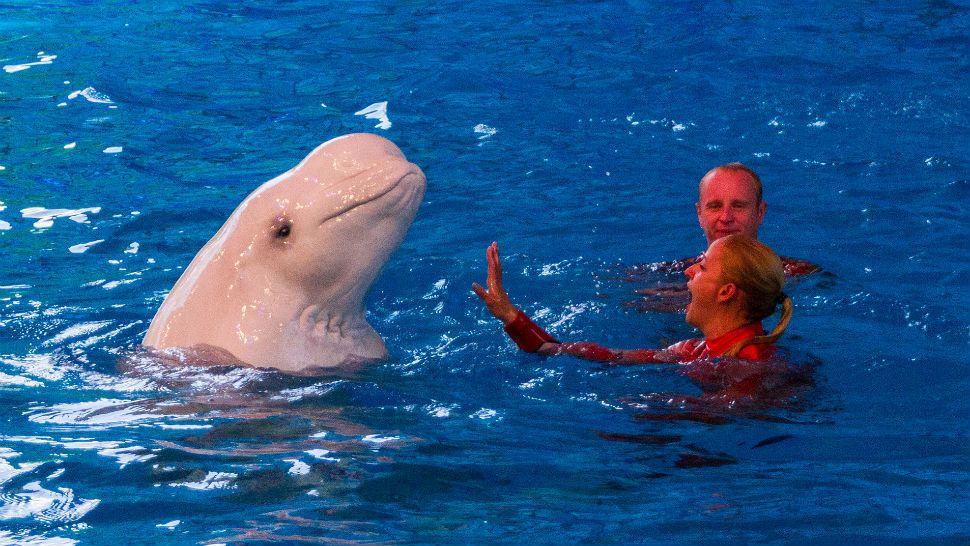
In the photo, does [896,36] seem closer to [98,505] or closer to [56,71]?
[56,71]

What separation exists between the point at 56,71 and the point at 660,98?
5.75m

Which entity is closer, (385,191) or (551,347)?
(385,191)

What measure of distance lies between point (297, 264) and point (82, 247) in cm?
352

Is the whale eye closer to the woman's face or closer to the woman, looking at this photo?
the woman

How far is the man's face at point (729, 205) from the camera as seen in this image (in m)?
6.43

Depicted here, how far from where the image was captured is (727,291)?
5043 millimetres

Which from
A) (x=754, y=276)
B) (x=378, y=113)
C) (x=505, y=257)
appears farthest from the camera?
(x=378, y=113)

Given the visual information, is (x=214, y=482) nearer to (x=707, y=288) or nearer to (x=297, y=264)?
(x=297, y=264)

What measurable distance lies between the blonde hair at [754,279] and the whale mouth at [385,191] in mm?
1313

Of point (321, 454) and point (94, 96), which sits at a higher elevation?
point (321, 454)

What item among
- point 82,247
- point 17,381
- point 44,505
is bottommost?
point 82,247

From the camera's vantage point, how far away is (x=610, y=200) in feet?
27.3

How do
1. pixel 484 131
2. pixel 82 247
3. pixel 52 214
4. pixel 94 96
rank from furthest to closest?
pixel 94 96
pixel 484 131
pixel 52 214
pixel 82 247

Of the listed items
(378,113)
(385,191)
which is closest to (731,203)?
(385,191)
